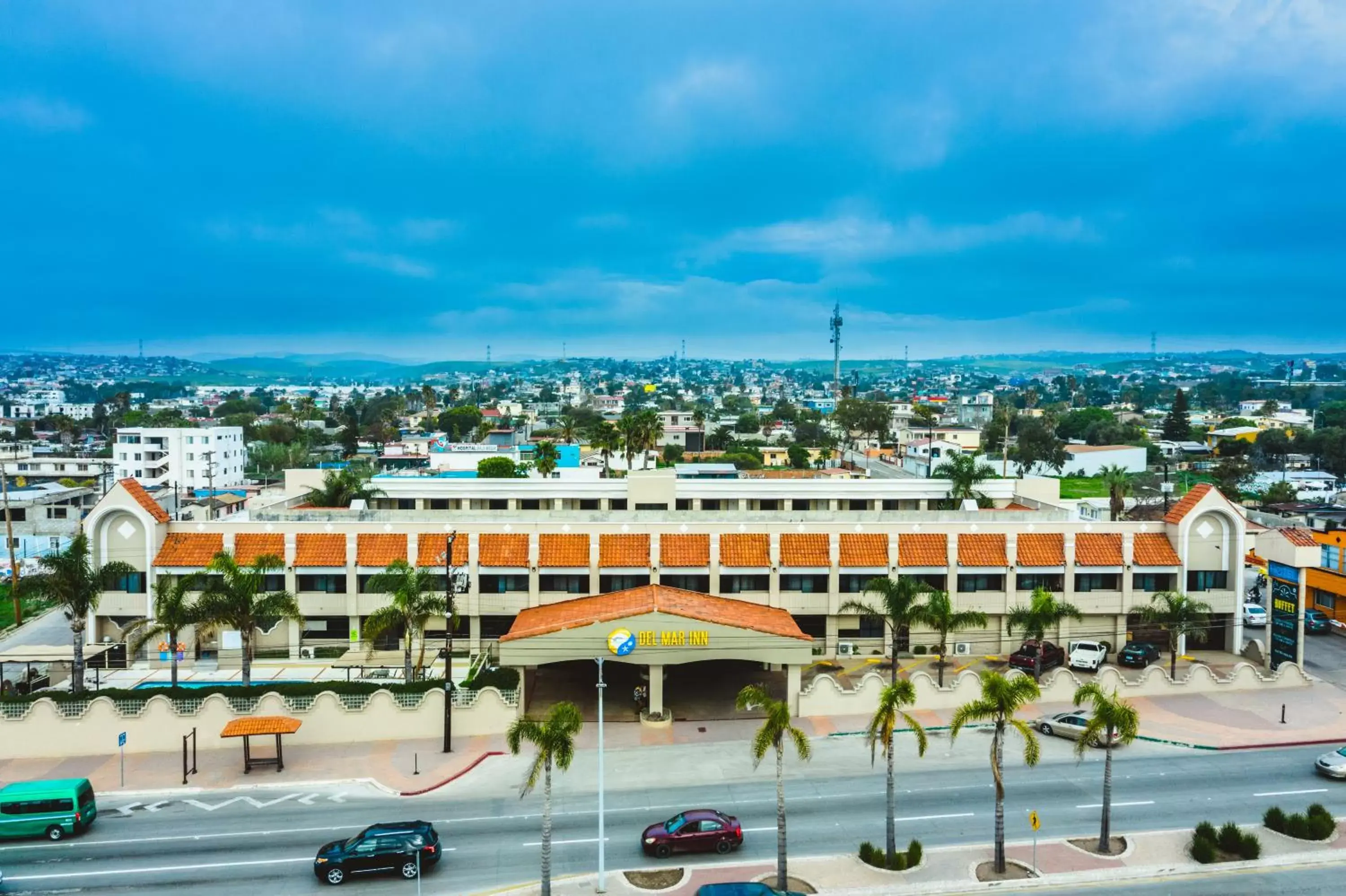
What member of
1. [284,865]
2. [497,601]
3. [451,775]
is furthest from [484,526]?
[284,865]

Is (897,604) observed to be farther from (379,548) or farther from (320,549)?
(320,549)

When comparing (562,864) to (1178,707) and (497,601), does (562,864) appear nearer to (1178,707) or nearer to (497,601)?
(497,601)

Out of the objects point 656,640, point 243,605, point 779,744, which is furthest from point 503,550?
point 779,744

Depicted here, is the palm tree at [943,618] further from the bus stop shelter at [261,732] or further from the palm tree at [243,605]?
the palm tree at [243,605]

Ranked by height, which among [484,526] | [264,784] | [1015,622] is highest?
[484,526]

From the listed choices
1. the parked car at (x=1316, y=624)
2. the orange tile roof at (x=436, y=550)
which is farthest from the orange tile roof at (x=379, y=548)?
the parked car at (x=1316, y=624)

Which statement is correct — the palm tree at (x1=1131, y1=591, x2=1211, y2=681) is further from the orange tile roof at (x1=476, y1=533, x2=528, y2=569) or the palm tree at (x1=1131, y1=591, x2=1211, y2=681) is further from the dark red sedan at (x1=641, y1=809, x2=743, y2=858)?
the orange tile roof at (x1=476, y1=533, x2=528, y2=569)

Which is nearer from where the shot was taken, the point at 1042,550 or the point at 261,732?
the point at 261,732
